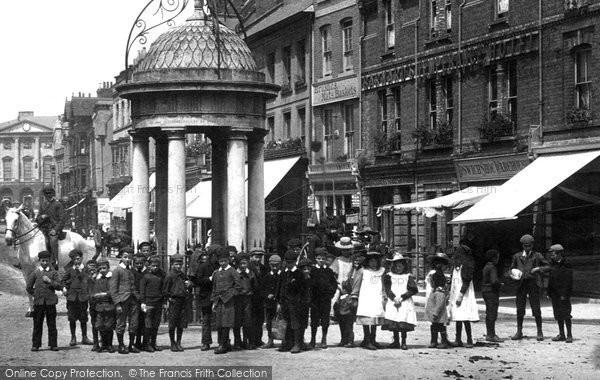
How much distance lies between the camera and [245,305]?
19.7 metres

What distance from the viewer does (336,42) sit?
45.3 m

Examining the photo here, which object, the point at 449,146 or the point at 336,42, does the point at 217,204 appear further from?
the point at 336,42

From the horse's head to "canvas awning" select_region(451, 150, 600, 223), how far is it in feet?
33.0

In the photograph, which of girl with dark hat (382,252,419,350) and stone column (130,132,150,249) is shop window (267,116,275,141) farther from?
girl with dark hat (382,252,419,350)

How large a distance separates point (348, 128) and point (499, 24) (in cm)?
1150

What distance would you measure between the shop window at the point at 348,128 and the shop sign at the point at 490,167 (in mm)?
8811

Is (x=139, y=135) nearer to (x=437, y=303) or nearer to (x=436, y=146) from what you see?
(x=437, y=303)

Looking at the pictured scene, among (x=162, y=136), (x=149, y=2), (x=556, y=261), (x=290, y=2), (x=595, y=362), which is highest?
(x=290, y=2)

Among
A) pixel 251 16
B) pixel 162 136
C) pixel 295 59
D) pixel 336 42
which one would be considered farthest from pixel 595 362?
pixel 251 16

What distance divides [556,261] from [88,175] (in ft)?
287

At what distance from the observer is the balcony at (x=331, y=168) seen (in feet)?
146

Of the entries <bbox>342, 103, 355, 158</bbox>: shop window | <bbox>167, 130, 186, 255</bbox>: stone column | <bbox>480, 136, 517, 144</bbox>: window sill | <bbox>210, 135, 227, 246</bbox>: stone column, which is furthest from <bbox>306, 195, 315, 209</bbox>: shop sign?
<bbox>167, 130, 186, 255</bbox>: stone column

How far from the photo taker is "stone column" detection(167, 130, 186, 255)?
24000 mm

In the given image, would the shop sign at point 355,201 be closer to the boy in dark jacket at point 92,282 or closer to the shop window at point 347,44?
the shop window at point 347,44
